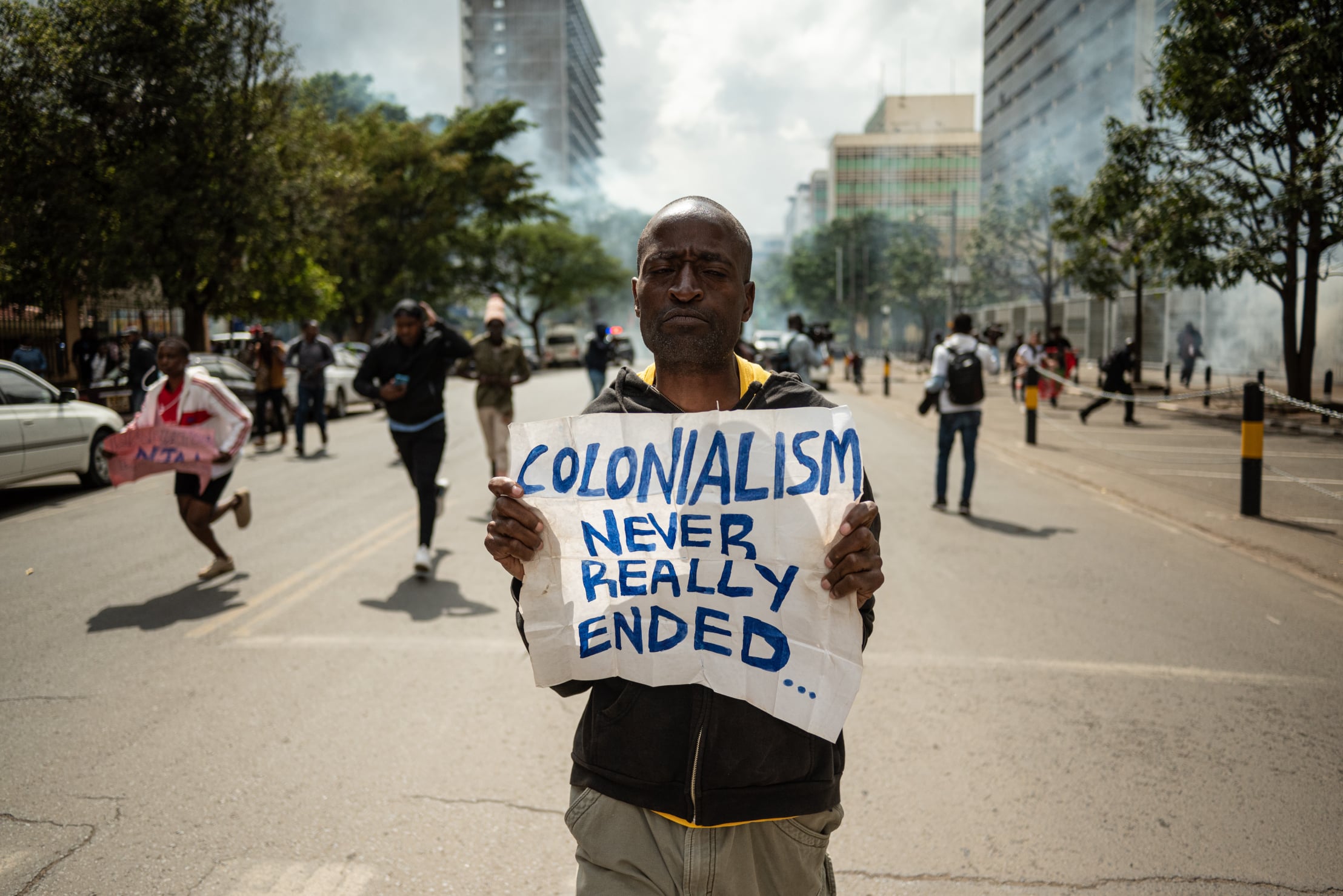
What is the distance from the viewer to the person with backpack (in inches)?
A: 351

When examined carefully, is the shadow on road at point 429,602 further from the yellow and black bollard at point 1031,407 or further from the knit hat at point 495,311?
the yellow and black bollard at point 1031,407

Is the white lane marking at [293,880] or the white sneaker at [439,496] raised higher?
the white sneaker at [439,496]

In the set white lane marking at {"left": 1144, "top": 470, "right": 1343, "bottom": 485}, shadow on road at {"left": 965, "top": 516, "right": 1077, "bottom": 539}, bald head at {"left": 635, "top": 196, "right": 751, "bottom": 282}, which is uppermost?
bald head at {"left": 635, "top": 196, "right": 751, "bottom": 282}

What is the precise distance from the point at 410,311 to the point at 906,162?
128 meters

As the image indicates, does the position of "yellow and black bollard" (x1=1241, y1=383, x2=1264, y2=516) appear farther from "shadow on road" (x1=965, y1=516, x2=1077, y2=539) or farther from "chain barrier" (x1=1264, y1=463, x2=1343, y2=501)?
"shadow on road" (x1=965, y1=516, x2=1077, y2=539)

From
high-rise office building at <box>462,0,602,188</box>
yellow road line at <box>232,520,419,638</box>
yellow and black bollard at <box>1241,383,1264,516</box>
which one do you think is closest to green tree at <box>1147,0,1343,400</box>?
yellow and black bollard at <box>1241,383,1264,516</box>

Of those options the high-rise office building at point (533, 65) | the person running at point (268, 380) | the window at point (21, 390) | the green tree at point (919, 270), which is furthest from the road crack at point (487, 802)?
the high-rise office building at point (533, 65)

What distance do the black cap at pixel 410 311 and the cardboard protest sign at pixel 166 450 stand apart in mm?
1513

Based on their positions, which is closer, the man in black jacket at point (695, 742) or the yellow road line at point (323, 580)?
the man in black jacket at point (695, 742)

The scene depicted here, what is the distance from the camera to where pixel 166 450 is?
261 inches

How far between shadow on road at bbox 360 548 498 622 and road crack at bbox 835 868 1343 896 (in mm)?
3541

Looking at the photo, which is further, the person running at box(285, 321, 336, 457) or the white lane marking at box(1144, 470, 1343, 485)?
the person running at box(285, 321, 336, 457)

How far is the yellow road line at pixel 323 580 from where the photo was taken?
5814 mm

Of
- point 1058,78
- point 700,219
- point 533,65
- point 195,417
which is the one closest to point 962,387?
point 195,417
